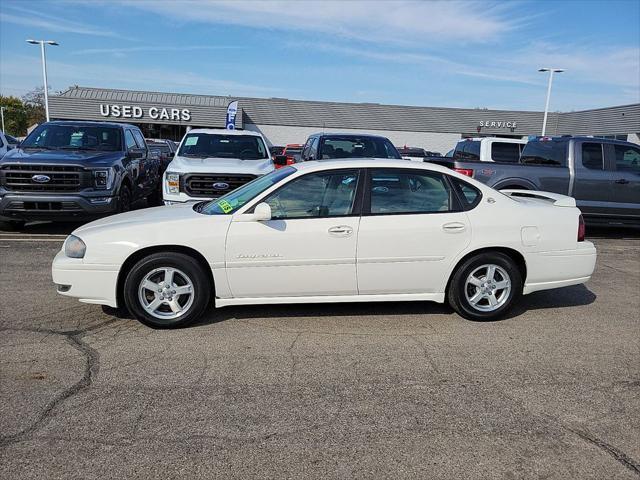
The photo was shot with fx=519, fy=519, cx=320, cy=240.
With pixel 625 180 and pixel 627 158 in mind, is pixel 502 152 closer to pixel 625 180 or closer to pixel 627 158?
pixel 627 158

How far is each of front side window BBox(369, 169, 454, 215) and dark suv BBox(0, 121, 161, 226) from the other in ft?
18.6

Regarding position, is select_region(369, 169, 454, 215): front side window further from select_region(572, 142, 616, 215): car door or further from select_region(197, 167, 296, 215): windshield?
select_region(572, 142, 616, 215): car door

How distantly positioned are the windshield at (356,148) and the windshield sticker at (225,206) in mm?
5382

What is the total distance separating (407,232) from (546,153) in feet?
22.4

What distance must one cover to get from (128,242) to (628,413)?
4.08m

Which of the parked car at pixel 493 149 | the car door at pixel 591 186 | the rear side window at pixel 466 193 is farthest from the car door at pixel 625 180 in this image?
the rear side window at pixel 466 193

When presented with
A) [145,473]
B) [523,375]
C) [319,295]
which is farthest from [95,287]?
[523,375]

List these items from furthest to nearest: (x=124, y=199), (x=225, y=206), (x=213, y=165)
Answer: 1. (x=124, y=199)
2. (x=213, y=165)
3. (x=225, y=206)

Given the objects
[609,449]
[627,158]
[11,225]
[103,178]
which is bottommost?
[609,449]

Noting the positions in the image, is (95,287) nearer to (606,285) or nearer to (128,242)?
(128,242)

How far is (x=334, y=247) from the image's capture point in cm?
479

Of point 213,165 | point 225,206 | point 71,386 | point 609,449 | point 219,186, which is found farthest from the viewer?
point 213,165

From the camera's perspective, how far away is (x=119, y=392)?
356cm

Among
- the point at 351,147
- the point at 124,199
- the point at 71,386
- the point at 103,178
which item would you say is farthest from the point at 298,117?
the point at 71,386
